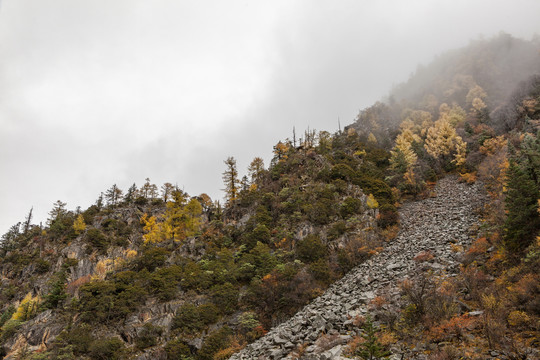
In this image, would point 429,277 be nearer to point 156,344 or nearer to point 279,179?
point 156,344

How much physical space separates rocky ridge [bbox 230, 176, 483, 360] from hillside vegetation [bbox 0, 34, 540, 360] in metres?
0.90

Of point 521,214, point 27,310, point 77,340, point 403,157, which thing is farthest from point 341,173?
point 27,310

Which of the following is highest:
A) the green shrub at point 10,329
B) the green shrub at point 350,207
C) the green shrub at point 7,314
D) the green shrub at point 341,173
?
the green shrub at point 341,173

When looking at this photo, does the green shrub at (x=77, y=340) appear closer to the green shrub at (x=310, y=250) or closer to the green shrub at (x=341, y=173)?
the green shrub at (x=310, y=250)

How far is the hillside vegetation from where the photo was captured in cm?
1136

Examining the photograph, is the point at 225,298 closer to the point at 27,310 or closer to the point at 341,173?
the point at 341,173

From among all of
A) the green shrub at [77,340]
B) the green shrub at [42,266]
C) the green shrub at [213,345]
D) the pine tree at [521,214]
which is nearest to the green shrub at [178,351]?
Result: the green shrub at [213,345]

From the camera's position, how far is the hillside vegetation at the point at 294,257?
37.3ft

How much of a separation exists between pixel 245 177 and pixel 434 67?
7522 cm

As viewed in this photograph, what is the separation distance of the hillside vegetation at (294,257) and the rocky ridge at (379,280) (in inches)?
35.4

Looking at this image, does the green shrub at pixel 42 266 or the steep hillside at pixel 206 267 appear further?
the green shrub at pixel 42 266

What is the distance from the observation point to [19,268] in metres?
51.7

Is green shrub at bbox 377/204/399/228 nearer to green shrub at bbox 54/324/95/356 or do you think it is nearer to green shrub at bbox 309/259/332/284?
green shrub at bbox 309/259/332/284

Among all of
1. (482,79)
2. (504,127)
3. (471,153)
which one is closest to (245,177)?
(471,153)
